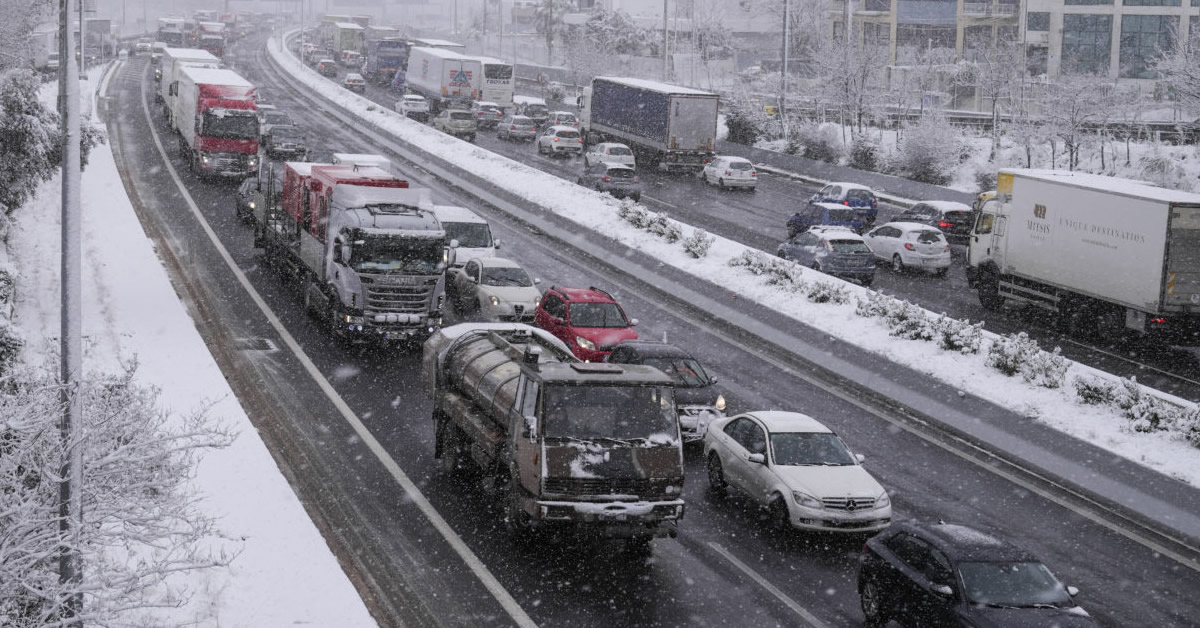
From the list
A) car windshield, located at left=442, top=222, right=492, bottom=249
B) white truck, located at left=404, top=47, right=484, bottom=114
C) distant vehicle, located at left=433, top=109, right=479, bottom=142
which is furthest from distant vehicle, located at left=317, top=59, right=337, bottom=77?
car windshield, located at left=442, top=222, right=492, bottom=249

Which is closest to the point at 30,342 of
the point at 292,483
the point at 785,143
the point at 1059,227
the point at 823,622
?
the point at 292,483

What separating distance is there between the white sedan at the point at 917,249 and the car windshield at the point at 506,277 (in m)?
13.6

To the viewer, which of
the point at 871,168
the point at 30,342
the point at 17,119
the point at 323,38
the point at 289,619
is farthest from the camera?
the point at 323,38

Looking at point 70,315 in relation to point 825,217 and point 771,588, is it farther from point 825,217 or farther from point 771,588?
point 825,217

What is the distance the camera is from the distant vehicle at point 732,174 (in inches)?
2190

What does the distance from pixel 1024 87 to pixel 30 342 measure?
6023 centimetres

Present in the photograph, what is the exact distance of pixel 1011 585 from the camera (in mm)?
12891

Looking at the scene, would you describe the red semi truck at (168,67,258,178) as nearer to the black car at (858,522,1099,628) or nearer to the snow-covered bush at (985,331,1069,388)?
the snow-covered bush at (985,331,1069,388)

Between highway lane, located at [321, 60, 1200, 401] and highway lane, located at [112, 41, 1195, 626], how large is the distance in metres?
8.36

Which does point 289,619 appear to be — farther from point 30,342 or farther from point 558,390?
point 30,342

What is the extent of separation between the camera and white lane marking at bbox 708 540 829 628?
14284mm

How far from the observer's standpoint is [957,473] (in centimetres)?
2019

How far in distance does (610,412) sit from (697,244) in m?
21.9

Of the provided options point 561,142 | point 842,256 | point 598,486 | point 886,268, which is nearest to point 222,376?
point 598,486
